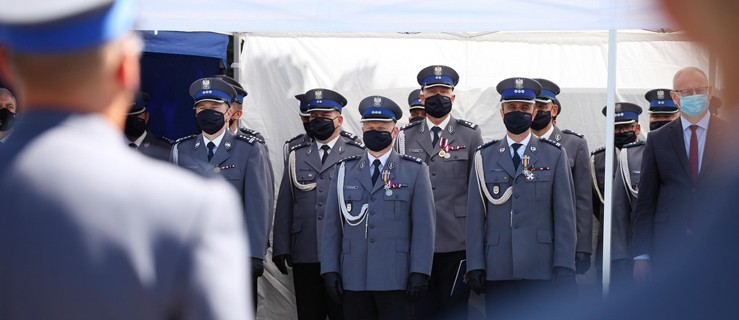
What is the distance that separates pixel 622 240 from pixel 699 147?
158cm

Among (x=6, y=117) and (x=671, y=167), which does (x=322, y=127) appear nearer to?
(x=6, y=117)

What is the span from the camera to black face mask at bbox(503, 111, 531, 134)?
765 centimetres

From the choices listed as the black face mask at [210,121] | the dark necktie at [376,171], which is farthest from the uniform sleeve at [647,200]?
the black face mask at [210,121]

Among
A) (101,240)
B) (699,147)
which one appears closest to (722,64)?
(101,240)

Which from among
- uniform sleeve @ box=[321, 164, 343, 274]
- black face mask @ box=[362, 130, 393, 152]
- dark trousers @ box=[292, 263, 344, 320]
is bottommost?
Answer: dark trousers @ box=[292, 263, 344, 320]

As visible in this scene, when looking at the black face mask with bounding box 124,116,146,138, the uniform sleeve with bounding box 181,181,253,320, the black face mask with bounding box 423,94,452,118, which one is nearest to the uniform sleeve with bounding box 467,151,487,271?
the black face mask with bounding box 423,94,452,118

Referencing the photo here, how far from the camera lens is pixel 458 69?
1055cm

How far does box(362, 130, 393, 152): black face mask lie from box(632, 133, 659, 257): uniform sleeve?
1754 millimetres

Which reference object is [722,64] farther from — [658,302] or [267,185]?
[267,185]

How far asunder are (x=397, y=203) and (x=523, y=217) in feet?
2.71

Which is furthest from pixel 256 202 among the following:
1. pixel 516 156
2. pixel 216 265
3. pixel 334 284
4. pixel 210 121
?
pixel 216 265

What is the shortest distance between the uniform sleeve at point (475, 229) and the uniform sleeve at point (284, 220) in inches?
68.5

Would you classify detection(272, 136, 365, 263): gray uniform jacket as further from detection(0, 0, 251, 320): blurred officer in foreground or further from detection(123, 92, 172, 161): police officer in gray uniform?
detection(0, 0, 251, 320): blurred officer in foreground

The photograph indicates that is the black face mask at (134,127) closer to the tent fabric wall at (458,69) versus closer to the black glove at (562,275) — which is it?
the tent fabric wall at (458,69)
